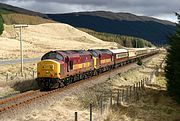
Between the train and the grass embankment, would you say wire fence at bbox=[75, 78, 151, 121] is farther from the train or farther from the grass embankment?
the train

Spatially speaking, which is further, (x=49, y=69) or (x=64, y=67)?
(x=64, y=67)

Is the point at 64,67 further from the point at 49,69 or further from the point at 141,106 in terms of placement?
the point at 141,106

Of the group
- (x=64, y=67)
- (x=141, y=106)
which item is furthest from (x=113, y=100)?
(x=64, y=67)

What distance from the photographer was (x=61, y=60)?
128 feet

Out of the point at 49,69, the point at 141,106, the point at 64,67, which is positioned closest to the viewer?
the point at 141,106

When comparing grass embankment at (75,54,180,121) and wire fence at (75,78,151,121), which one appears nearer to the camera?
wire fence at (75,78,151,121)

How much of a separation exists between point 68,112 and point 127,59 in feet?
218

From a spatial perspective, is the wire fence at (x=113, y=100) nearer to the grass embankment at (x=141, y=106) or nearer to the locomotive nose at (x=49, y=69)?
the grass embankment at (x=141, y=106)

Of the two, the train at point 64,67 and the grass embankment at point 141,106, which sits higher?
the train at point 64,67

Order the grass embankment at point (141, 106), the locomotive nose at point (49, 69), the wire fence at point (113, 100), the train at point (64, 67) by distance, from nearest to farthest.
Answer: the wire fence at point (113, 100), the grass embankment at point (141, 106), the locomotive nose at point (49, 69), the train at point (64, 67)

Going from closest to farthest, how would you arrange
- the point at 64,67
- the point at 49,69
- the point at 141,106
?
1. the point at 141,106
2. the point at 49,69
3. the point at 64,67

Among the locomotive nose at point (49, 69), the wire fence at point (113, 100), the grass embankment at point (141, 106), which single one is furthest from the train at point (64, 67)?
the wire fence at point (113, 100)

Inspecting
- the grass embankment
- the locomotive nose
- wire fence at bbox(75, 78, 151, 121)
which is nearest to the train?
the locomotive nose

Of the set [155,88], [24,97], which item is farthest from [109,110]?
[155,88]
